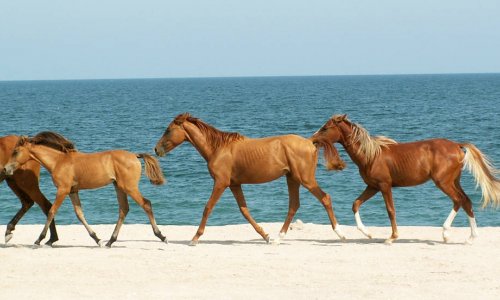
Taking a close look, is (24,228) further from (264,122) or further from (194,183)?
(264,122)

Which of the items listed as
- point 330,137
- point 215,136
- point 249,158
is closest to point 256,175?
point 249,158

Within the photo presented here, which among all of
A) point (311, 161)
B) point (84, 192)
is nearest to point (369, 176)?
point (311, 161)

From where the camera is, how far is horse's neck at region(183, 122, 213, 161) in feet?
43.0

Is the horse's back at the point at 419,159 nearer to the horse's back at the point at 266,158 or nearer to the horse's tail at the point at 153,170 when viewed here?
the horse's back at the point at 266,158

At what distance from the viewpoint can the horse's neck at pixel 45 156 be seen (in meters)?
12.6

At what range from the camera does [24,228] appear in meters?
15.4

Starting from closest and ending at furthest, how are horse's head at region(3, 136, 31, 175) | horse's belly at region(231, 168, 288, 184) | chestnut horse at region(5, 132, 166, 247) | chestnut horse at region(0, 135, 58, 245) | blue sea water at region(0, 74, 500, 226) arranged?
horse's head at region(3, 136, 31, 175) → chestnut horse at region(5, 132, 166, 247) → horse's belly at region(231, 168, 288, 184) → chestnut horse at region(0, 135, 58, 245) → blue sea water at region(0, 74, 500, 226)

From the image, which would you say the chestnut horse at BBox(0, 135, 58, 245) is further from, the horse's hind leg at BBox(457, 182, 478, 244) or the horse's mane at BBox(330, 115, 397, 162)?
the horse's hind leg at BBox(457, 182, 478, 244)

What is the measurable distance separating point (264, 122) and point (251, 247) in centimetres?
4889

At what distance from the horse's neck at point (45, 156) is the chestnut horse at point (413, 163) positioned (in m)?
3.72

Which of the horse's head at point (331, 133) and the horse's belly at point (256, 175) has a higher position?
the horse's head at point (331, 133)

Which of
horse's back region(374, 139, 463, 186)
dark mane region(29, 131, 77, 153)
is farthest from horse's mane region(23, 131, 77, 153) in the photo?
horse's back region(374, 139, 463, 186)

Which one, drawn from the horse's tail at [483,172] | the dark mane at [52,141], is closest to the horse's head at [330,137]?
the horse's tail at [483,172]

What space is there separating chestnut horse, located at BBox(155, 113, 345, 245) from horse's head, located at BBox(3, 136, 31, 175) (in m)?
1.89
